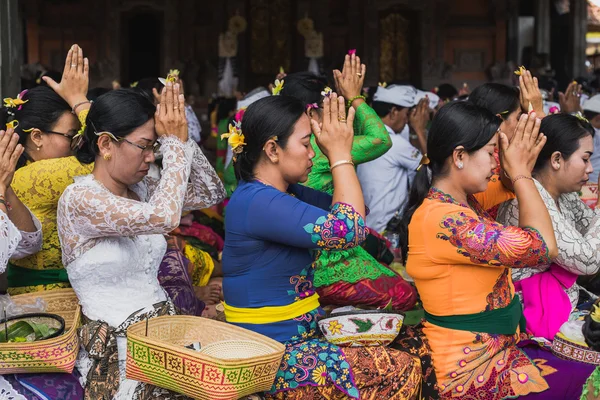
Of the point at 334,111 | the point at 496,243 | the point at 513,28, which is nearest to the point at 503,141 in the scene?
the point at 496,243

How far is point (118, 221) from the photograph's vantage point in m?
2.78

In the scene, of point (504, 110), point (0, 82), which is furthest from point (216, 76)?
point (504, 110)

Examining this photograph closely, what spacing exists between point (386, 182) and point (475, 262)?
307 cm

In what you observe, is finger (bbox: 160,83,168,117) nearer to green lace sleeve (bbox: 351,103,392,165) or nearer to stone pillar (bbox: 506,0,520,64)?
green lace sleeve (bbox: 351,103,392,165)

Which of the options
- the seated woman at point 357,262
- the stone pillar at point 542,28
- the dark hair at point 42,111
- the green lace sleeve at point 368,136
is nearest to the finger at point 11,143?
the dark hair at point 42,111

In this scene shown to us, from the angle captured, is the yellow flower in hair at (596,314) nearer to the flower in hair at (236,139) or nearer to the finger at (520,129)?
the finger at (520,129)

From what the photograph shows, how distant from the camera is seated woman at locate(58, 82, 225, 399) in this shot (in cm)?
280

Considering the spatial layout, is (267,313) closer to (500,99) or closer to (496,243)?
(496,243)

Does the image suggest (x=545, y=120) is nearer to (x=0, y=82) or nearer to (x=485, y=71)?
(x=0, y=82)

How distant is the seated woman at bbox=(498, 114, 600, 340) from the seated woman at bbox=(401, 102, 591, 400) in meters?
0.34

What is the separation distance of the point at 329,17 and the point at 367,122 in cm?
1317

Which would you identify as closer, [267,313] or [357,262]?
[267,313]

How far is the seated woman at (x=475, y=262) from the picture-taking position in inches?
109

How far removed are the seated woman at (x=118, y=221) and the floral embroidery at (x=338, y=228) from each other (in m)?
0.51
